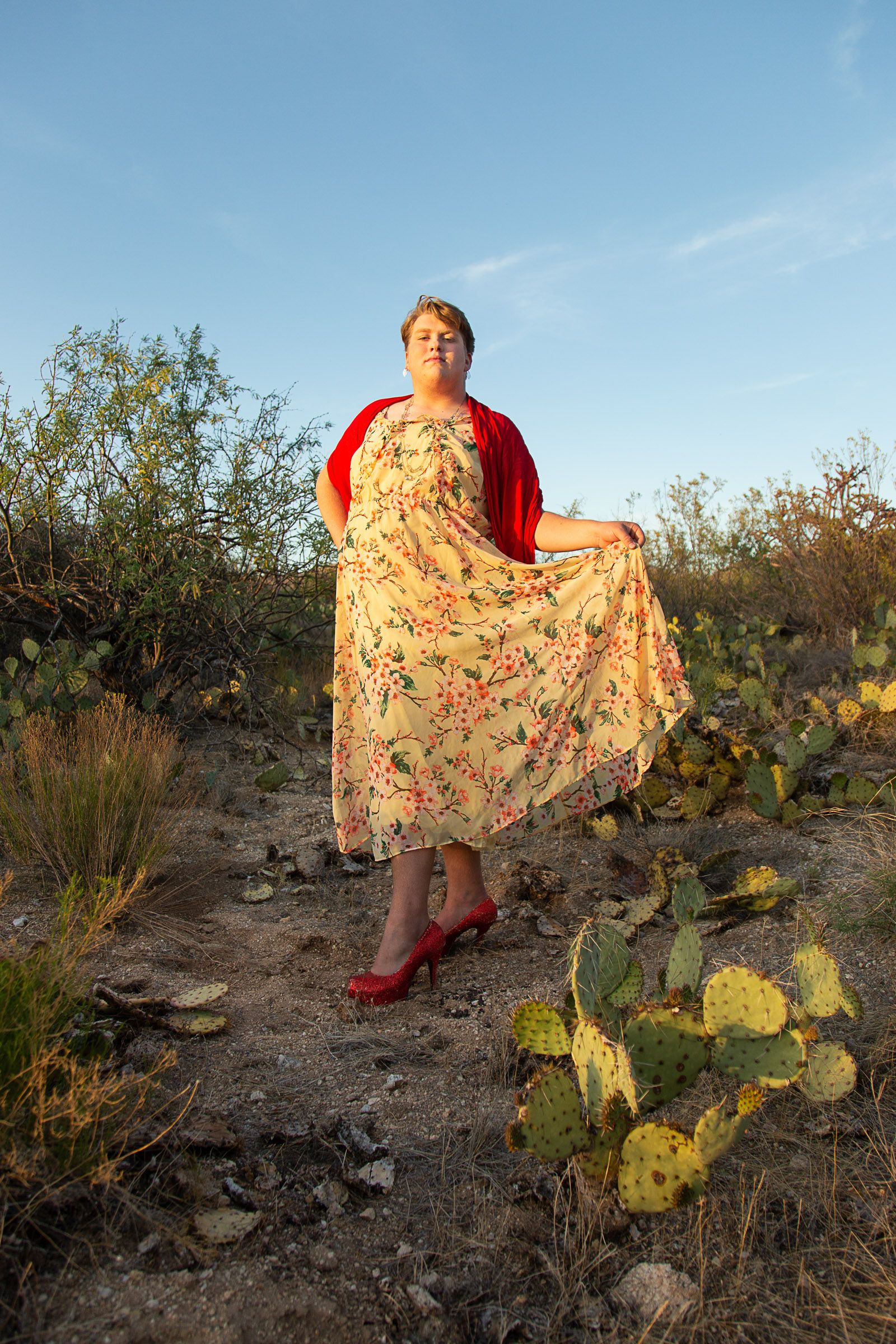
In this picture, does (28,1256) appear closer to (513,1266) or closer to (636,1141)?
(513,1266)

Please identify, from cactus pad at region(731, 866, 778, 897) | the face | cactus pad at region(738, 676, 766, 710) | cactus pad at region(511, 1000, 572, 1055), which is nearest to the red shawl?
the face

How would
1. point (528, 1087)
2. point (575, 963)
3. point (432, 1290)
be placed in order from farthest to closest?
point (575, 963) → point (528, 1087) → point (432, 1290)

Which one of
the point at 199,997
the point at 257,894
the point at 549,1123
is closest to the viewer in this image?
the point at 549,1123

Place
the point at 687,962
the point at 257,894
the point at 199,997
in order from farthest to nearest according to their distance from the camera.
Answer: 1. the point at 257,894
2. the point at 199,997
3. the point at 687,962

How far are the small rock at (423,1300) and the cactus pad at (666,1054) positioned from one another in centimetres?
49

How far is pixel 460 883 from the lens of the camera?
296 centimetres

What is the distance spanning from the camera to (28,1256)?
1343mm

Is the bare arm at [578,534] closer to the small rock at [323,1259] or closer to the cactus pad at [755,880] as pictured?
the cactus pad at [755,880]

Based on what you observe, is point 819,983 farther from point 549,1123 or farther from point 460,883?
point 460,883

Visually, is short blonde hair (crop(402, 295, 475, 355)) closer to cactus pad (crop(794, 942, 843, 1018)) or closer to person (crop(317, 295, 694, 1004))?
person (crop(317, 295, 694, 1004))

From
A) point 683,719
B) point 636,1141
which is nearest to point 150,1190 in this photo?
point 636,1141

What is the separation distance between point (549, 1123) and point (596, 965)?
366 millimetres

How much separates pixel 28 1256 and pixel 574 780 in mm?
1828

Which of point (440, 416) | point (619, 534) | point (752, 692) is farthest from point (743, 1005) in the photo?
point (752, 692)
